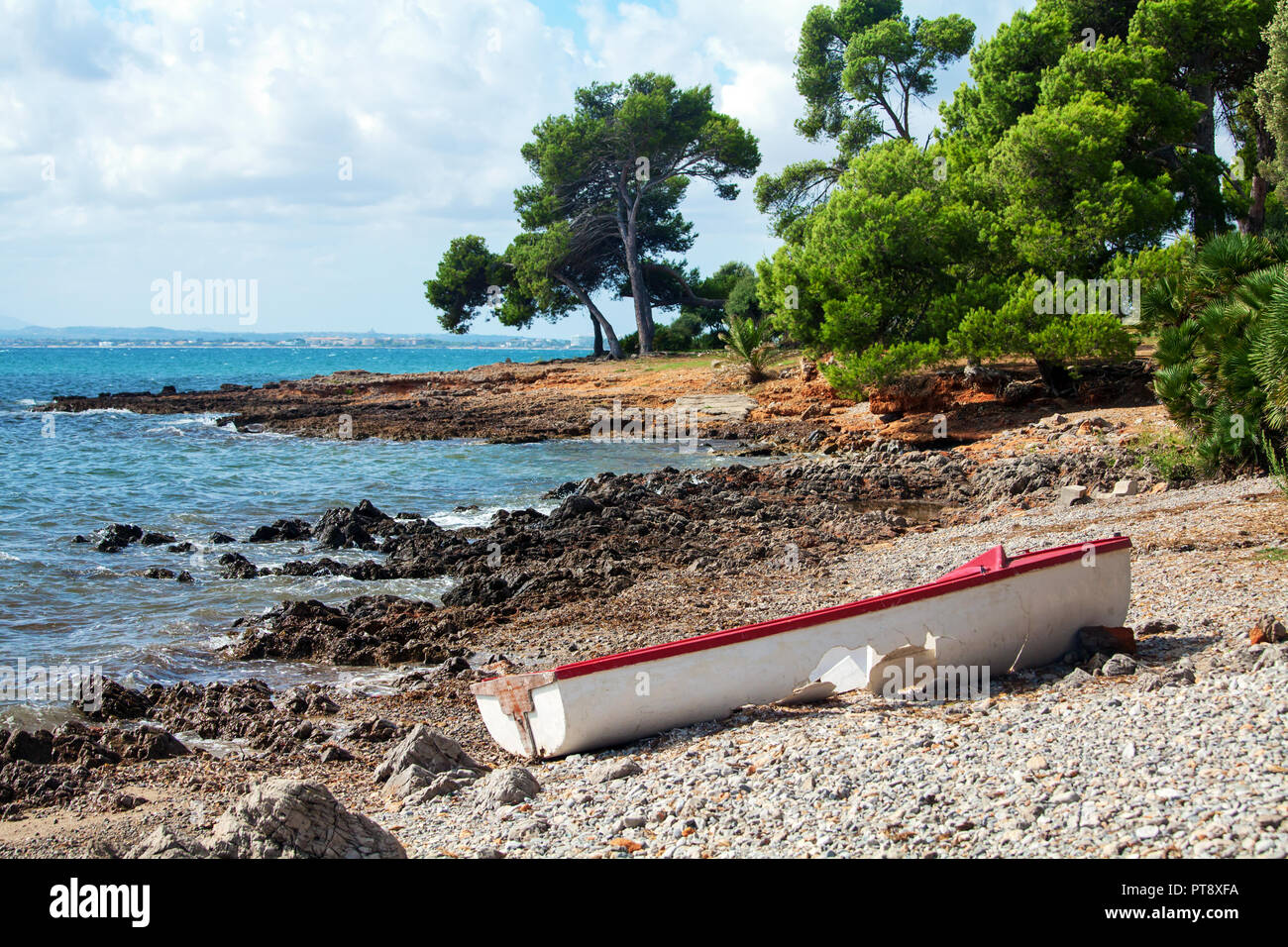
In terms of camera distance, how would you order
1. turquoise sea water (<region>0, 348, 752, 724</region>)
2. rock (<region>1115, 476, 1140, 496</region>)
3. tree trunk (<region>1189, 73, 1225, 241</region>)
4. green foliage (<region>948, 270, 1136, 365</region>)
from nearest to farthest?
turquoise sea water (<region>0, 348, 752, 724</region>) → rock (<region>1115, 476, 1140, 496</region>) → green foliage (<region>948, 270, 1136, 365</region>) → tree trunk (<region>1189, 73, 1225, 241</region>)

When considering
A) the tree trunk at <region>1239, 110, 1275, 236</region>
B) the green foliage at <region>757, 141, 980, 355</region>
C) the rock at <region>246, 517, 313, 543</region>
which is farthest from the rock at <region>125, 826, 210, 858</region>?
the tree trunk at <region>1239, 110, 1275, 236</region>

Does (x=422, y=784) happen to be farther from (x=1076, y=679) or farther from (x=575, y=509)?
(x=575, y=509)

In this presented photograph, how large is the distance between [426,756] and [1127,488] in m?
11.5

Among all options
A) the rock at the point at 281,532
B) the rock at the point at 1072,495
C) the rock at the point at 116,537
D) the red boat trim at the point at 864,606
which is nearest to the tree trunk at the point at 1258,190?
the rock at the point at 1072,495

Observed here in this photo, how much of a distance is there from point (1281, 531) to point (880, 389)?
1432cm

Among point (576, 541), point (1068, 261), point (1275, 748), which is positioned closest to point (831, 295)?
point (1068, 261)

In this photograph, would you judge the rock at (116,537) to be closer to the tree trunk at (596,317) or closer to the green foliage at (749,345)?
the green foliage at (749,345)

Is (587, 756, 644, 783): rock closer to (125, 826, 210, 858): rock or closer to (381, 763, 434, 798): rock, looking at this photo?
(381, 763, 434, 798): rock

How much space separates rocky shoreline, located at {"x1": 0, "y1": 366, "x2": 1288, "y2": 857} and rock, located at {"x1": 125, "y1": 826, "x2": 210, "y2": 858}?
0.03 meters

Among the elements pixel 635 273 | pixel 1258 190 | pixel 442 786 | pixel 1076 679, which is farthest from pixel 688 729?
pixel 635 273

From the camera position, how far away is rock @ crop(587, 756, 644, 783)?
20.3ft

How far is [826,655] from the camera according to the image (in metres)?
7.40
